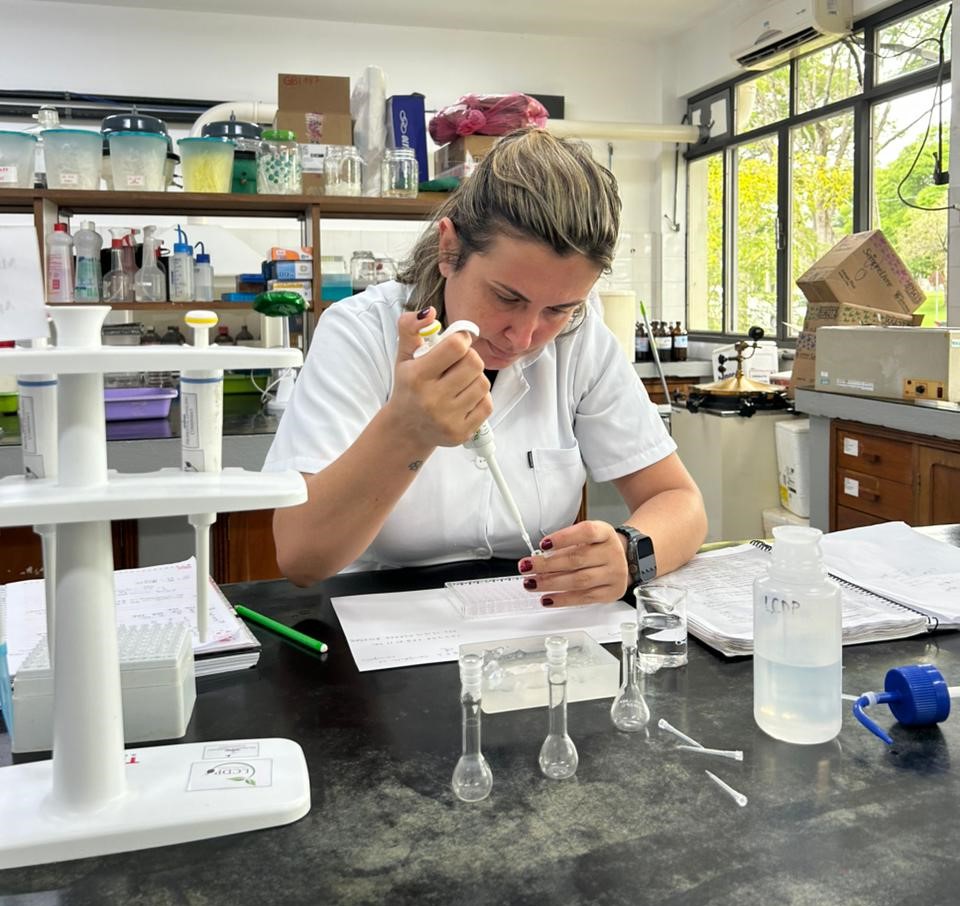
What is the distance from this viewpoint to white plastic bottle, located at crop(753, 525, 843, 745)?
78 cm

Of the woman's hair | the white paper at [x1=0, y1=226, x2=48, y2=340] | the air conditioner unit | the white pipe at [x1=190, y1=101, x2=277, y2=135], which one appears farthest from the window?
the white paper at [x1=0, y1=226, x2=48, y2=340]

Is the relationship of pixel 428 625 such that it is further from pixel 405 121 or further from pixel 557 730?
pixel 405 121

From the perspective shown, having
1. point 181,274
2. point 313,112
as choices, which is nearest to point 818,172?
A: point 313,112

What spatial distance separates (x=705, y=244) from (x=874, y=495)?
392 centimetres

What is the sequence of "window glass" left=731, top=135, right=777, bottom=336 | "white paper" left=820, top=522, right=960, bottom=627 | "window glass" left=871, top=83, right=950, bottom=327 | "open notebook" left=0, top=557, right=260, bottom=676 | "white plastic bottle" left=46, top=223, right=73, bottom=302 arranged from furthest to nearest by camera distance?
"window glass" left=731, top=135, right=777, bottom=336
"window glass" left=871, top=83, right=950, bottom=327
"white plastic bottle" left=46, top=223, right=73, bottom=302
"white paper" left=820, top=522, right=960, bottom=627
"open notebook" left=0, top=557, right=260, bottom=676

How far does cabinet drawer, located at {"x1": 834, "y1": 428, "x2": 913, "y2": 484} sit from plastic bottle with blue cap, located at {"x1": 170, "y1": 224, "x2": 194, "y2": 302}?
7.79 ft

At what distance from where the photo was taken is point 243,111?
17.7 ft

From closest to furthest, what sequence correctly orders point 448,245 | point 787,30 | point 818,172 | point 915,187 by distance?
1. point 448,245
2. point 915,187
3. point 787,30
4. point 818,172

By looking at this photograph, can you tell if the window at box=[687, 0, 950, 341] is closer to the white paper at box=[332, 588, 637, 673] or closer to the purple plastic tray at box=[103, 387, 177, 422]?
the purple plastic tray at box=[103, 387, 177, 422]

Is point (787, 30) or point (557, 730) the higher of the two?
point (787, 30)

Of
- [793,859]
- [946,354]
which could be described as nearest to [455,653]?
[793,859]

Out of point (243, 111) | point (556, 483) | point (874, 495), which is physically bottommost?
point (874, 495)

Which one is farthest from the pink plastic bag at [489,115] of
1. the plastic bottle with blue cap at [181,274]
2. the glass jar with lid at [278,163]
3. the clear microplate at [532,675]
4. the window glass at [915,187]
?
the clear microplate at [532,675]

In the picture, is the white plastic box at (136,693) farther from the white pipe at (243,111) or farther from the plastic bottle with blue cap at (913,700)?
the white pipe at (243,111)
